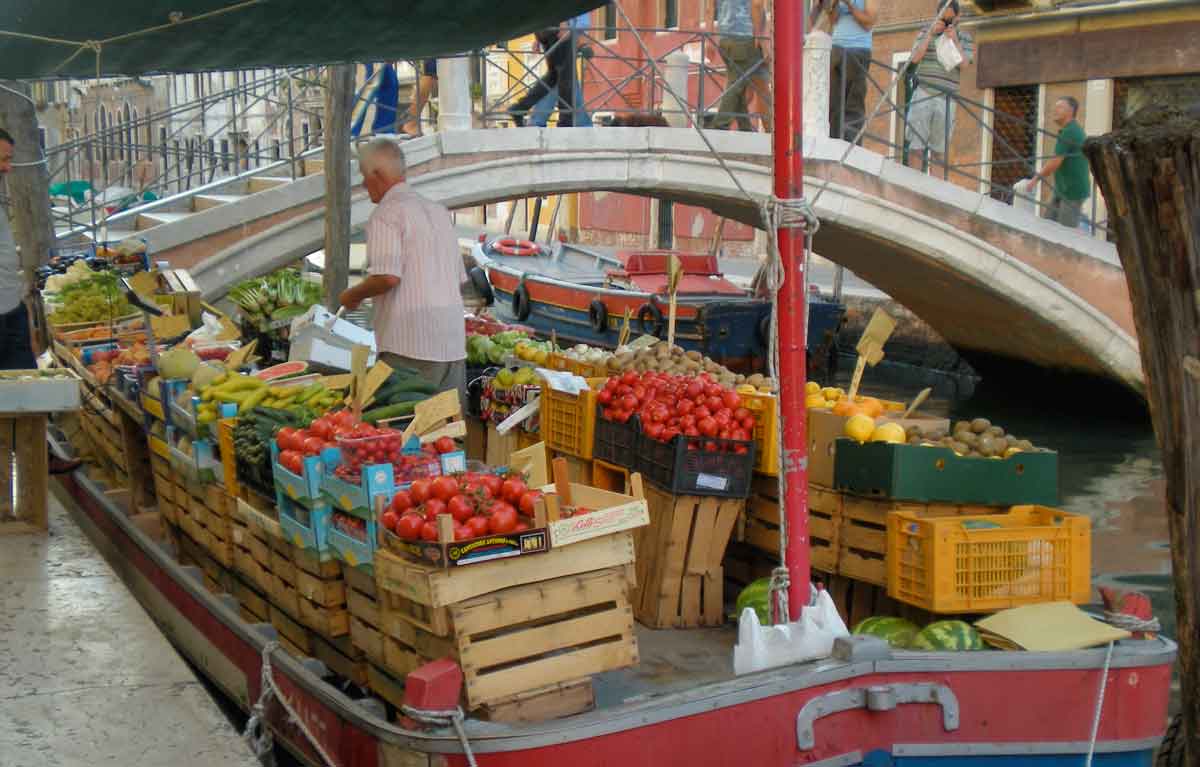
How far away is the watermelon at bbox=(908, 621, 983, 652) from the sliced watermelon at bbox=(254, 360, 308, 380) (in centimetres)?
289

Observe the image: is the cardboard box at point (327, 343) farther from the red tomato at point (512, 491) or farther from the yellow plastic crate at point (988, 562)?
the yellow plastic crate at point (988, 562)

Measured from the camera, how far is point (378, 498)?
434cm

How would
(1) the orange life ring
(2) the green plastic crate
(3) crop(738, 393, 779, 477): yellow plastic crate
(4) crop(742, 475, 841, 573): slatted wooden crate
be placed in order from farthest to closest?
(1) the orange life ring, (3) crop(738, 393, 779, 477): yellow plastic crate, (4) crop(742, 475, 841, 573): slatted wooden crate, (2) the green plastic crate

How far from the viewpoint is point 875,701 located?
4.21 m

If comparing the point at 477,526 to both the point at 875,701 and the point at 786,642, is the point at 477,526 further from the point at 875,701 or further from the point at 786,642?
the point at 875,701

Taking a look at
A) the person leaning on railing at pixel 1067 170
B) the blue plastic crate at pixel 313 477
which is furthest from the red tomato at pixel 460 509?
the person leaning on railing at pixel 1067 170

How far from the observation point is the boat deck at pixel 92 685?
3.82m

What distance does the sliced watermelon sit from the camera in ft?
20.1

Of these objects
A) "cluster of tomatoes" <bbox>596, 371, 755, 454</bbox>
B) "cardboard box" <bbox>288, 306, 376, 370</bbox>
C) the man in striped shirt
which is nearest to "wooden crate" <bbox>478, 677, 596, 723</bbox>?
"cluster of tomatoes" <bbox>596, 371, 755, 454</bbox>

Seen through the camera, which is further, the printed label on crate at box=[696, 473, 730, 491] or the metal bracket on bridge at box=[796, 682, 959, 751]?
the printed label on crate at box=[696, 473, 730, 491]

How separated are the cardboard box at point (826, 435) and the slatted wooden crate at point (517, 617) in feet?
4.28

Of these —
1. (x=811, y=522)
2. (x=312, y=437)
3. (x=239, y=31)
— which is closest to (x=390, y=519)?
(x=312, y=437)

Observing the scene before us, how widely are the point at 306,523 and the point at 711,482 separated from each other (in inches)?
57.8

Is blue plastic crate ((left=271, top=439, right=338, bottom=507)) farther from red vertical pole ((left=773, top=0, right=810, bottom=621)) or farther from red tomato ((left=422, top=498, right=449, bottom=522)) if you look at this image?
red vertical pole ((left=773, top=0, right=810, bottom=621))
